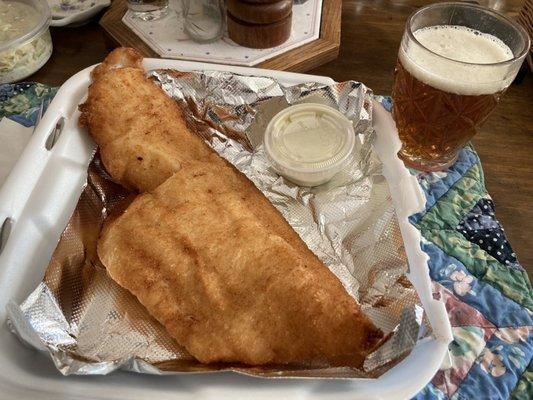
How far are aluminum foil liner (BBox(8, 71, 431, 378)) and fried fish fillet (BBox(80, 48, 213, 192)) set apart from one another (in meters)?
0.08

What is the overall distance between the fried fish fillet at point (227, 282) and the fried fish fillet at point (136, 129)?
96 millimetres

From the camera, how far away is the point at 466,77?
49.5 inches

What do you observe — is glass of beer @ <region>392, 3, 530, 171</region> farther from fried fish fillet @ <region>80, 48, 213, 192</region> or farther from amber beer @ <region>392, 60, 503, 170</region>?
fried fish fillet @ <region>80, 48, 213, 192</region>

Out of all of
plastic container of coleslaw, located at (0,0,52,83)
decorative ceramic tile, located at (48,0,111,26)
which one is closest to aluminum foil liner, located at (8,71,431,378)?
plastic container of coleslaw, located at (0,0,52,83)

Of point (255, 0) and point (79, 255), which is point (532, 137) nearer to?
point (255, 0)

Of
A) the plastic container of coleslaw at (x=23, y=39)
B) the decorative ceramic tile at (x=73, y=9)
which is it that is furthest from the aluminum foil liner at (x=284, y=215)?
the decorative ceramic tile at (x=73, y=9)

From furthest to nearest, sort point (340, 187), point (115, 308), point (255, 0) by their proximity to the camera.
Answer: point (255, 0)
point (340, 187)
point (115, 308)

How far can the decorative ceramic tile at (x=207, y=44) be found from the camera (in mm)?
1724

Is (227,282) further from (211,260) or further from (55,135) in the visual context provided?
(55,135)

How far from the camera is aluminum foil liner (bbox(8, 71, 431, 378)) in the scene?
921 millimetres

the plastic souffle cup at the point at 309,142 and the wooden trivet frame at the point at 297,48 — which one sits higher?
the plastic souffle cup at the point at 309,142

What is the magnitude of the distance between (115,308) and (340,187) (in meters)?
0.60

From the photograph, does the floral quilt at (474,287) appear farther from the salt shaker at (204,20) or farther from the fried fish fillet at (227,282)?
the salt shaker at (204,20)

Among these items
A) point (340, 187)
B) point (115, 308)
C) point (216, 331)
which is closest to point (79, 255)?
point (115, 308)
